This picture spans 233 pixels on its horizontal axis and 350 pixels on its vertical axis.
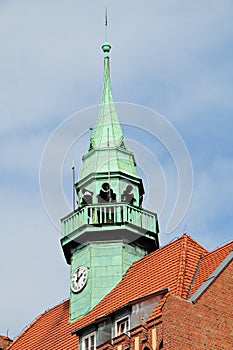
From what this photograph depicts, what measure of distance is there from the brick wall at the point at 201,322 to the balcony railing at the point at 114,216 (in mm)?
12792

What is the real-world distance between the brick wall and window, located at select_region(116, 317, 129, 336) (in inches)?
158

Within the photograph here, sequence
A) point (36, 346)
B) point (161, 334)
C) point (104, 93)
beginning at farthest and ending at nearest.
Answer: point (104, 93), point (36, 346), point (161, 334)

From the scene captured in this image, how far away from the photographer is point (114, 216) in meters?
58.7

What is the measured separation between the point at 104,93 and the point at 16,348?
1510cm

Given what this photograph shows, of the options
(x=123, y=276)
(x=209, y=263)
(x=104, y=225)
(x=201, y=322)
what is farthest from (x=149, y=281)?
(x=201, y=322)

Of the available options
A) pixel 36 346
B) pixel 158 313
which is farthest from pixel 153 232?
pixel 158 313

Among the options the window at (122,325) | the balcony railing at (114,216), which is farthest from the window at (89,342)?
the balcony railing at (114,216)

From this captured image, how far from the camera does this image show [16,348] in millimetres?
59938

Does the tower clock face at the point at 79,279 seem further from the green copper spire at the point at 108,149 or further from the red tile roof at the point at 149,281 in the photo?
the green copper spire at the point at 108,149

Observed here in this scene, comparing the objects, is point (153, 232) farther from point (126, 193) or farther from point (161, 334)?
point (161, 334)

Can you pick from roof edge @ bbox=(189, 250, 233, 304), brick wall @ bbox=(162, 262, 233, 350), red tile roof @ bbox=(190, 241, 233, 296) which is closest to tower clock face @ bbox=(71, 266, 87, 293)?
red tile roof @ bbox=(190, 241, 233, 296)

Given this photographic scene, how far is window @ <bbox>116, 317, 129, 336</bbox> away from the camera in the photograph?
48.0 metres

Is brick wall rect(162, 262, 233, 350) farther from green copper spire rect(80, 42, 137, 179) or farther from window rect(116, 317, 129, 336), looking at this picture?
green copper spire rect(80, 42, 137, 179)

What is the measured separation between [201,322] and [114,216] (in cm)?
1490
